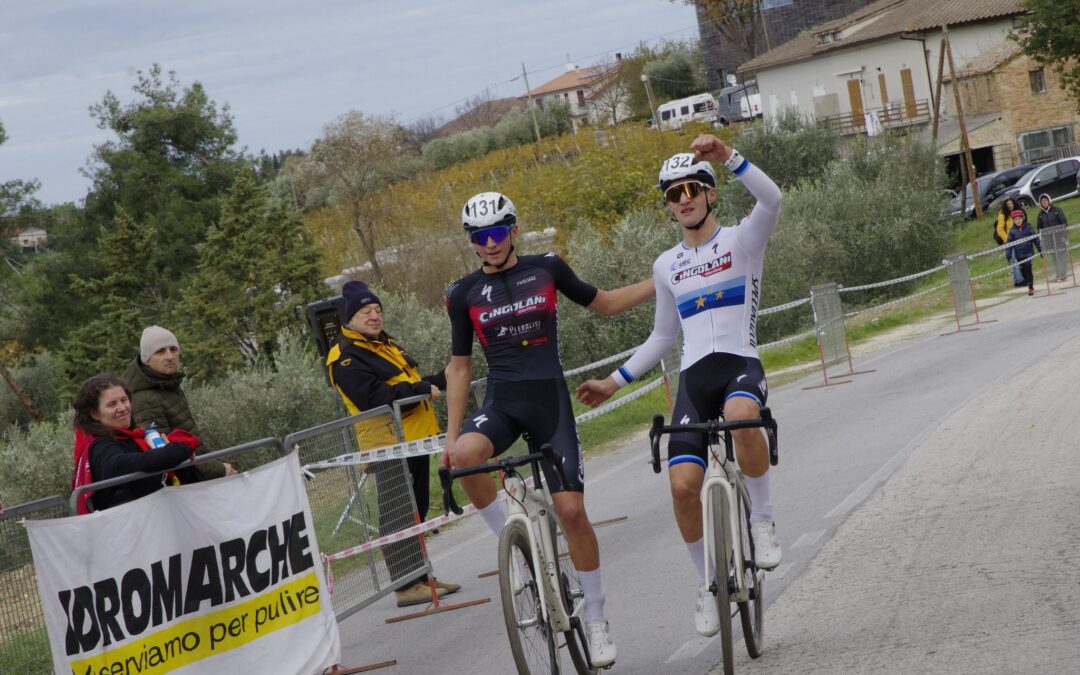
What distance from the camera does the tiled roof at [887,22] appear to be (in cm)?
7200

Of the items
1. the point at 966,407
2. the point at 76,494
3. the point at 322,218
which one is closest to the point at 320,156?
the point at 322,218

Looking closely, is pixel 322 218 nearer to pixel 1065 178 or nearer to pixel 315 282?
pixel 315 282

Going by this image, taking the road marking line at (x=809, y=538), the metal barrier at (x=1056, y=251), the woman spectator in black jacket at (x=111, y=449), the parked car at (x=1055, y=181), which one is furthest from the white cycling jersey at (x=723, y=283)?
the parked car at (x=1055, y=181)

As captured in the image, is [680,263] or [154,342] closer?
[680,263]

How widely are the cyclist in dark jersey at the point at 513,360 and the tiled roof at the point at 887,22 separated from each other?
221ft

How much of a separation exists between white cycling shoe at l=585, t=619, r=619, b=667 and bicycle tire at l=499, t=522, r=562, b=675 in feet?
0.87

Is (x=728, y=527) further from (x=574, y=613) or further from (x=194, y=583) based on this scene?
(x=194, y=583)

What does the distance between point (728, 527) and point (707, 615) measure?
420 mm

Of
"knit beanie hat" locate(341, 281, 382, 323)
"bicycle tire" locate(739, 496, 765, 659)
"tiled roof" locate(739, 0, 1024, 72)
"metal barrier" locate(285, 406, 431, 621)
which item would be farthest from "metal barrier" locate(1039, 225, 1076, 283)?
"tiled roof" locate(739, 0, 1024, 72)

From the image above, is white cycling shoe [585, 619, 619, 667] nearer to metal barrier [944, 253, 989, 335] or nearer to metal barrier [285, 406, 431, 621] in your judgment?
metal barrier [285, 406, 431, 621]

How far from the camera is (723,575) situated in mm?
5637

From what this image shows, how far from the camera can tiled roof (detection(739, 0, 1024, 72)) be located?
72.0 metres

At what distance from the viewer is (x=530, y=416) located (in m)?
6.38

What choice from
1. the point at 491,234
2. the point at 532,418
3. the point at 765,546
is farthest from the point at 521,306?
the point at 765,546
